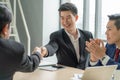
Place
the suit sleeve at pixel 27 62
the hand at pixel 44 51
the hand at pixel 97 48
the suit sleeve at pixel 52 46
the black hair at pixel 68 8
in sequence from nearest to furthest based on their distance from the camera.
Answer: the suit sleeve at pixel 27 62
the hand at pixel 97 48
the hand at pixel 44 51
the suit sleeve at pixel 52 46
the black hair at pixel 68 8

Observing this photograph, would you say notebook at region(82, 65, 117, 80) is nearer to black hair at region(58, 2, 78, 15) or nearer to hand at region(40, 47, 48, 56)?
hand at region(40, 47, 48, 56)

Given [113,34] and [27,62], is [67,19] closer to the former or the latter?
[113,34]

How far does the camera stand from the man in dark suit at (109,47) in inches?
85.3

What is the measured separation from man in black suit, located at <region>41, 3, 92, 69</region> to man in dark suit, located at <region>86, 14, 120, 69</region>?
52 centimetres

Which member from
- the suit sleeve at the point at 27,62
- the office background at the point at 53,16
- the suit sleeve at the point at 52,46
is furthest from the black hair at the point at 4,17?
the office background at the point at 53,16

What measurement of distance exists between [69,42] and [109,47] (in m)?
0.62

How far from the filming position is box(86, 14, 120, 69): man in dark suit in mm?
2166

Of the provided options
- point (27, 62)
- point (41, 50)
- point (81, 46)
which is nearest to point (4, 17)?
point (27, 62)

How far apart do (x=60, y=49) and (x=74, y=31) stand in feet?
0.94

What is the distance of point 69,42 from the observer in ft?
9.93

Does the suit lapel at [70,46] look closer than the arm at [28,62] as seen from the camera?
No

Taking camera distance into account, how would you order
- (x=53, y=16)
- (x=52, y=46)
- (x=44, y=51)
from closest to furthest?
(x=44, y=51), (x=52, y=46), (x=53, y=16)

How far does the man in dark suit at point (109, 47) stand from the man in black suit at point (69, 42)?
52 centimetres

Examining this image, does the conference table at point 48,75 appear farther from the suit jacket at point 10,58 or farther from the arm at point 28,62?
the suit jacket at point 10,58
